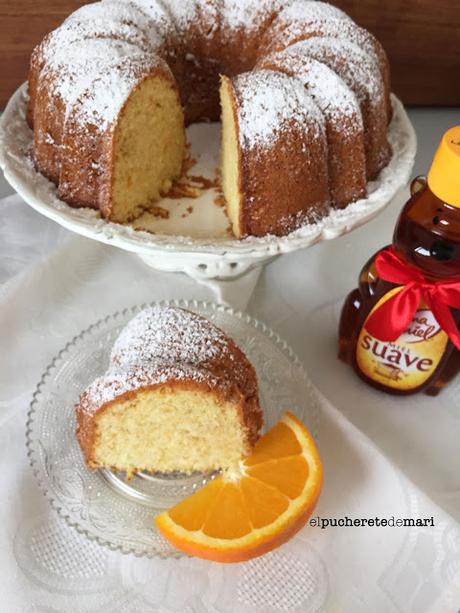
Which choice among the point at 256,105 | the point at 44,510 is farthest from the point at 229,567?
the point at 256,105

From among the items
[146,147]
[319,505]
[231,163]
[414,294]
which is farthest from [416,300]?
[146,147]

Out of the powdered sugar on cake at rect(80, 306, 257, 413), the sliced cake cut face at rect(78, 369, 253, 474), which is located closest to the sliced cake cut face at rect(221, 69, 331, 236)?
the powdered sugar on cake at rect(80, 306, 257, 413)

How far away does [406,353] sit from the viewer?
0.97 metres

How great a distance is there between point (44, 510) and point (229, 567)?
0.82 feet

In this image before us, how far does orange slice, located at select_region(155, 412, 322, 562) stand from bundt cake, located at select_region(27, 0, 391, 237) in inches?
15.4

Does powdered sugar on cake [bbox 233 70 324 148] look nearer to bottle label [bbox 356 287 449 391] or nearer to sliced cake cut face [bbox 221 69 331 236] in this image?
sliced cake cut face [bbox 221 69 331 236]

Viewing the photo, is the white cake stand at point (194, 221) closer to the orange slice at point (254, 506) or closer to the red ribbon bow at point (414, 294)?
the red ribbon bow at point (414, 294)

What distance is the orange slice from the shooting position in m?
0.76

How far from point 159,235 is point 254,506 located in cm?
45

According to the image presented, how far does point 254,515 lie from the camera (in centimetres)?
77

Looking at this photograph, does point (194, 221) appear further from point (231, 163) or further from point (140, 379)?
point (140, 379)

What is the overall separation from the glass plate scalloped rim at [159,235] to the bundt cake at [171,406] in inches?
5.9

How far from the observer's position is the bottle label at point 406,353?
0.93 meters

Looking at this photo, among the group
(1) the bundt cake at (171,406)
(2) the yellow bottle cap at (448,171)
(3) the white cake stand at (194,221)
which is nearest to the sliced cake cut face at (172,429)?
(1) the bundt cake at (171,406)
